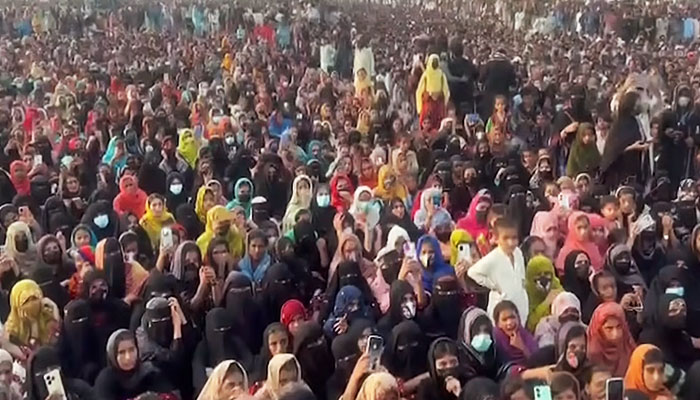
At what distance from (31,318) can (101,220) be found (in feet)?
6.14

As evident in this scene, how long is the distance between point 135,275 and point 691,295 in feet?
10.7

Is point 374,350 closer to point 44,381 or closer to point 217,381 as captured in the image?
point 217,381

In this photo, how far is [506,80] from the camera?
12.4 m

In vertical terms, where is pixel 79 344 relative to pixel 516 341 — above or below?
below

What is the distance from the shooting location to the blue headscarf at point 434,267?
247 inches

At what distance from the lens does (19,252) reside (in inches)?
268

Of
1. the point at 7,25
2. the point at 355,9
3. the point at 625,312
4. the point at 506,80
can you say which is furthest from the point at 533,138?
the point at 355,9

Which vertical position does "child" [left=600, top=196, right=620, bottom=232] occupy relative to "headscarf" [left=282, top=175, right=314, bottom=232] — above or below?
above

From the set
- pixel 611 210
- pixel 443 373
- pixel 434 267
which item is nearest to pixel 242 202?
pixel 434 267

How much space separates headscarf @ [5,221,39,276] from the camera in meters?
6.71

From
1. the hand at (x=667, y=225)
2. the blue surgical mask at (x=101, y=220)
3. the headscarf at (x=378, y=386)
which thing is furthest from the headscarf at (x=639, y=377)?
the blue surgical mask at (x=101, y=220)

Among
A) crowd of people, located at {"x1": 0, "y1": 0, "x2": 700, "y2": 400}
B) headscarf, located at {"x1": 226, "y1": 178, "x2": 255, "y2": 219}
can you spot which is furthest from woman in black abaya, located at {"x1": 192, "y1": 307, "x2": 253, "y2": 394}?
headscarf, located at {"x1": 226, "y1": 178, "x2": 255, "y2": 219}

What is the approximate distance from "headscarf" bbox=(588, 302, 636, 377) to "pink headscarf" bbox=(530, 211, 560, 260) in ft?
4.39

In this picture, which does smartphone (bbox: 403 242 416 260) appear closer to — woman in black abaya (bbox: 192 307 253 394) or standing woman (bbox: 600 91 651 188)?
woman in black abaya (bbox: 192 307 253 394)
